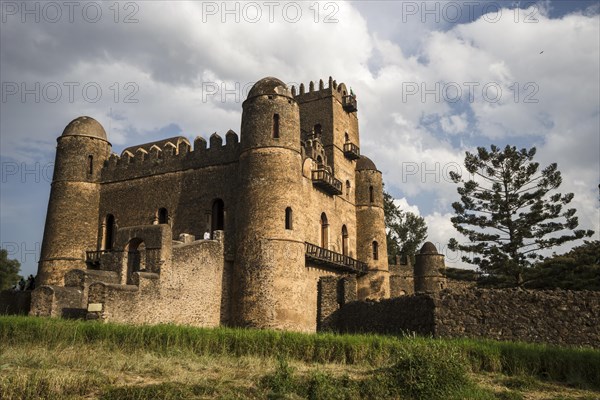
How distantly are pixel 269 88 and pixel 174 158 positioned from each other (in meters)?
6.10

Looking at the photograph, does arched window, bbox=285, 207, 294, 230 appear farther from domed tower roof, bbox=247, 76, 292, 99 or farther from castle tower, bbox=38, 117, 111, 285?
castle tower, bbox=38, 117, 111, 285

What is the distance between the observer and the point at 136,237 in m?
21.2

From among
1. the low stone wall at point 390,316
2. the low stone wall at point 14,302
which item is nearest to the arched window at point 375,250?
the low stone wall at point 390,316

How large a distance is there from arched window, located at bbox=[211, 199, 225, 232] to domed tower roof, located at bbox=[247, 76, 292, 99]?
4.91m

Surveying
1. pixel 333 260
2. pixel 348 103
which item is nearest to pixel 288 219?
pixel 333 260

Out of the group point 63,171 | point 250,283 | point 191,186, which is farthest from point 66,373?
point 63,171

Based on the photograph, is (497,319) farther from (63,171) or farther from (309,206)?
(63,171)

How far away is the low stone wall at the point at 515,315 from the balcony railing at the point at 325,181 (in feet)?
37.7

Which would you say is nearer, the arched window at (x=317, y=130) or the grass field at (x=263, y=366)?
the grass field at (x=263, y=366)

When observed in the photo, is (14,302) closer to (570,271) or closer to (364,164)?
(364,164)

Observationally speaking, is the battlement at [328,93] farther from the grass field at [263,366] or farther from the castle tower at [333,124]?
the grass field at [263,366]

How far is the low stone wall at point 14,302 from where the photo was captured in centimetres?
2333

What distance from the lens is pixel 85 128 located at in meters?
29.8

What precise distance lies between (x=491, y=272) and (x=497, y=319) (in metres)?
13.8
